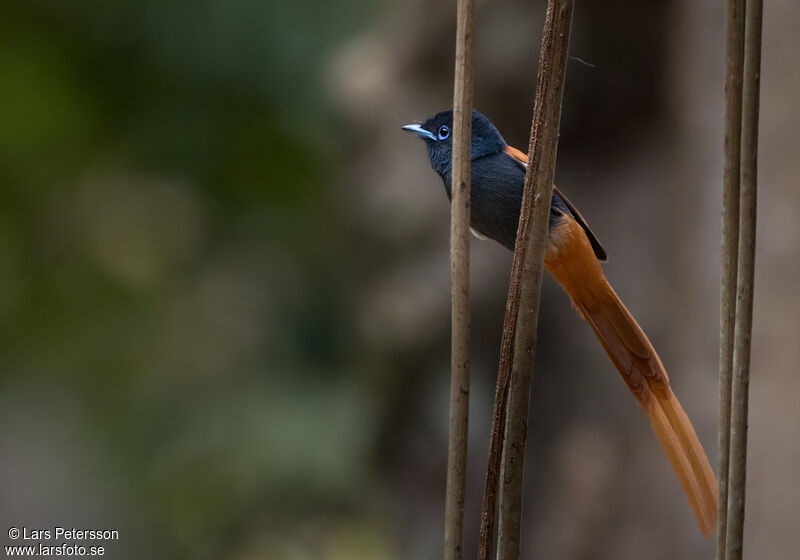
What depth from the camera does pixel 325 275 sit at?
5.51m

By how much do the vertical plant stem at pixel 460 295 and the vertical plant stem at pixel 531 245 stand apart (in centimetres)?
4

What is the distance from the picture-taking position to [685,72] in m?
3.12

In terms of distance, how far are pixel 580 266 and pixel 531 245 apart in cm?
41

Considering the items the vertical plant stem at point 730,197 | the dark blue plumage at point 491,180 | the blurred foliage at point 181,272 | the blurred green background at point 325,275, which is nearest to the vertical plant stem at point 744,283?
the vertical plant stem at point 730,197

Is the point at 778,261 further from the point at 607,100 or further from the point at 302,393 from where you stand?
the point at 302,393

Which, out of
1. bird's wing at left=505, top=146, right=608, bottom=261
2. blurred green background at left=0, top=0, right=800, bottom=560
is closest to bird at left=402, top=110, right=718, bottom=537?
bird's wing at left=505, top=146, right=608, bottom=261

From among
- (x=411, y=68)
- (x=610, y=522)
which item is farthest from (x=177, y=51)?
(x=610, y=522)

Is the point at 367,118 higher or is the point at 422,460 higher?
the point at 367,118

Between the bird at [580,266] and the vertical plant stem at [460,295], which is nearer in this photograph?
the vertical plant stem at [460,295]

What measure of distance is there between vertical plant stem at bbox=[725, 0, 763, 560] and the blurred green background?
1.69 metres

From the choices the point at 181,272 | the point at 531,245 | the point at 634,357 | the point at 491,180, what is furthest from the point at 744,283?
the point at 181,272

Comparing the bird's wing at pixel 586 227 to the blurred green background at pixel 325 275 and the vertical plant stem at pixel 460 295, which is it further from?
the blurred green background at pixel 325 275

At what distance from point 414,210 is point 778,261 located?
4.92ft

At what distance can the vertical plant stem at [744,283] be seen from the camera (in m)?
0.70
